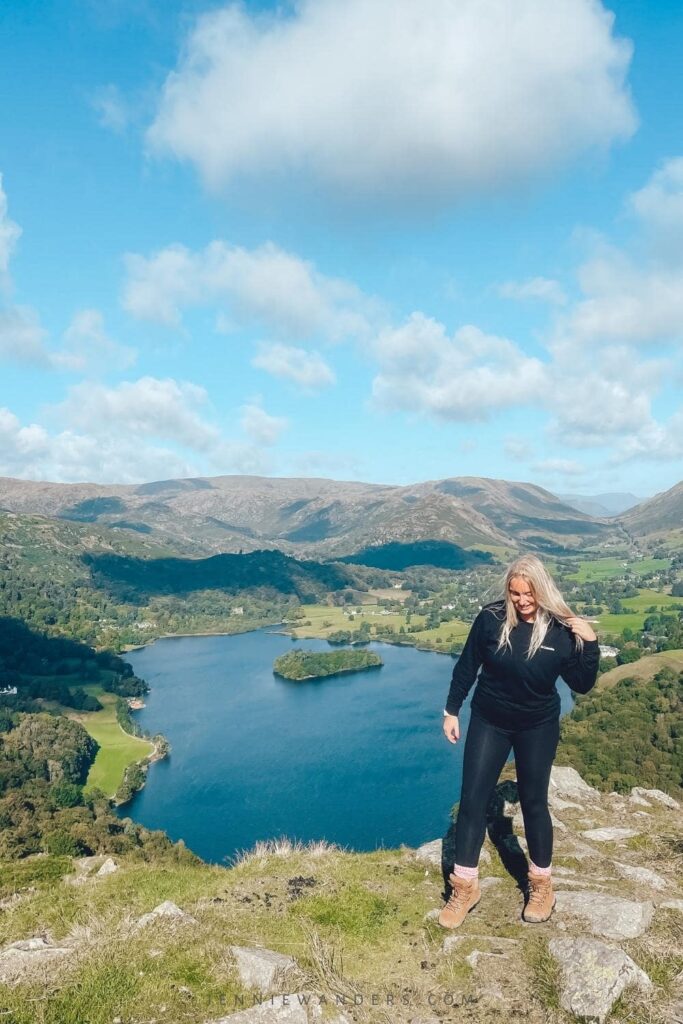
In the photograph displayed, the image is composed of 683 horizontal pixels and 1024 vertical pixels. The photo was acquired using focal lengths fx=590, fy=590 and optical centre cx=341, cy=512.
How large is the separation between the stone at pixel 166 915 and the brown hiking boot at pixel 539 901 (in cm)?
435

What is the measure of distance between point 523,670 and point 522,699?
1.30ft

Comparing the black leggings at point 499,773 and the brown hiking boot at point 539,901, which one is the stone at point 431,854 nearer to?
the brown hiking boot at point 539,901

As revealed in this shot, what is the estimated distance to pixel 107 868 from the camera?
39.0 feet

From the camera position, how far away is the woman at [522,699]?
702 centimetres

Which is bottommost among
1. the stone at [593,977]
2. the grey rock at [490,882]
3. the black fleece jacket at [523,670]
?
the grey rock at [490,882]

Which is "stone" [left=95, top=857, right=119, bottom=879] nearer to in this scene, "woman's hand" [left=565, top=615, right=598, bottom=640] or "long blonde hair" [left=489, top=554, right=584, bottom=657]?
"long blonde hair" [left=489, top=554, right=584, bottom=657]

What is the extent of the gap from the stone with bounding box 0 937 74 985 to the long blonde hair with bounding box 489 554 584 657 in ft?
20.7

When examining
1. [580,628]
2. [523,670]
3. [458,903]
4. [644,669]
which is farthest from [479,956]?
[644,669]

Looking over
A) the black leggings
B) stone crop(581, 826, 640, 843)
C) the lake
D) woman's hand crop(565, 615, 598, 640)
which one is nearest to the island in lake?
the lake

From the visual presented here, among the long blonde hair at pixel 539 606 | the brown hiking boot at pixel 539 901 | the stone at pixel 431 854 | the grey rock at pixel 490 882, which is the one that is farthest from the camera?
the stone at pixel 431 854

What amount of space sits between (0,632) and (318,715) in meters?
130

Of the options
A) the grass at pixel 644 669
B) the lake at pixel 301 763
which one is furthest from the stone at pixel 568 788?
the grass at pixel 644 669

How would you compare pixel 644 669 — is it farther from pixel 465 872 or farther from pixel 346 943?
pixel 346 943

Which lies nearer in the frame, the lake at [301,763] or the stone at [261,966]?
the stone at [261,966]
